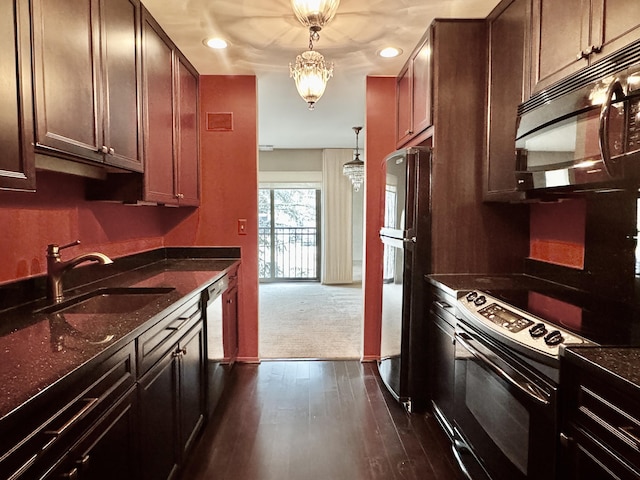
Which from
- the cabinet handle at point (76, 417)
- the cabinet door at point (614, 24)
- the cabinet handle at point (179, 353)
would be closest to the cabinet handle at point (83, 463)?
the cabinet handle at point (76, 417)

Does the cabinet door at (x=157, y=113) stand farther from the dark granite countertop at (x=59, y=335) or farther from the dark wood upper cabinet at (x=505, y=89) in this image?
the dark wood upper cabinet at (x=505, y=89)

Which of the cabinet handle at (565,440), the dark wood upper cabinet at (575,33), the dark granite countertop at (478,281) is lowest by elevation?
the cabinet handle at (565,440)

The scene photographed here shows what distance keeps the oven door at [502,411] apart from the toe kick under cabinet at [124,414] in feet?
4.48

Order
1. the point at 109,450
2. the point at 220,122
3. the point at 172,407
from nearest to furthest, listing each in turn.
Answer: the point at 109,450, the point at 172,407, the point at 220,122

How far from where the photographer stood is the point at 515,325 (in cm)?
150

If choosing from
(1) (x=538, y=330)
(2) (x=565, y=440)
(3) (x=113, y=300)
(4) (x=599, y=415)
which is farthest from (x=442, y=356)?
(3) (x=113, y=300)

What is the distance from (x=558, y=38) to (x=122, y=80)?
2028mm

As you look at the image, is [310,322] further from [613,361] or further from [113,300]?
[613,361]

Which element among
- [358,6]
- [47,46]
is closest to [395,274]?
[358,6]

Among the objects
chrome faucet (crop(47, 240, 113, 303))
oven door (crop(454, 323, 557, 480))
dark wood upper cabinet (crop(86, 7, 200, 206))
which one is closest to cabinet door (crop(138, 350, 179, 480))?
chrome faucet (crop(47, 240, 113, 303))

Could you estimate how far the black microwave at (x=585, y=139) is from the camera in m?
1.20

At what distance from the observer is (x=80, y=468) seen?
1.01 meters

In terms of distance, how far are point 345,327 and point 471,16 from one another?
127 inches

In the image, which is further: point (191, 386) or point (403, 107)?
point (403, 107)
